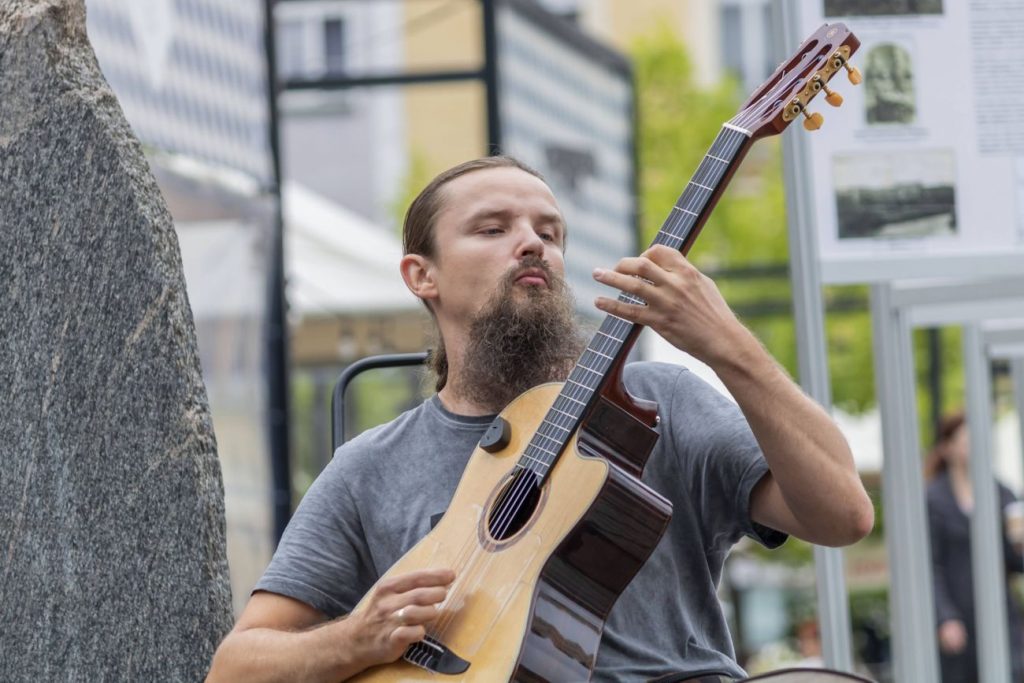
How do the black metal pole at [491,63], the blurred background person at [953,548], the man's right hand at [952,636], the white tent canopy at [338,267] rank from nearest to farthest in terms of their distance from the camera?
1. the black metal pole at [491,63]
2. the man's right hand at [952,636]
3. the blurred background person at [953,548]
4. the white tent canopy at [338,267]

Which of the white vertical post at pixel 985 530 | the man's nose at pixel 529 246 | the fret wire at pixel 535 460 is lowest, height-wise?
the white vertical post at pixel 985 530

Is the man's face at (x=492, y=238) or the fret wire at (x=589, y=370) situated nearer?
the fret wire at (x=589, y=370)

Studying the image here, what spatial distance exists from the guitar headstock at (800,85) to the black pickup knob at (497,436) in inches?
22.6

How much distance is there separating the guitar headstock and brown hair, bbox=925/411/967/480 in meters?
5.20

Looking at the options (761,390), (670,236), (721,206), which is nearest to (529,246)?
(670,236)

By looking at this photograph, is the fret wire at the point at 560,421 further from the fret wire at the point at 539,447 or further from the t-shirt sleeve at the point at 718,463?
the t-shirt sleeve at the point at 718,463

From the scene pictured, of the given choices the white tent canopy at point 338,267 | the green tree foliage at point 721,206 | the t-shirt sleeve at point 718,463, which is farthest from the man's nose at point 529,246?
the green tree foliage at point 721,206

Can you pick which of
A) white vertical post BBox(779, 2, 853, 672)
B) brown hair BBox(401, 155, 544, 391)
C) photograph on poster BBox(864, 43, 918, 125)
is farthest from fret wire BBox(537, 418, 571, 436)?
photograph on poster BBox(864, 43, 918, 125)

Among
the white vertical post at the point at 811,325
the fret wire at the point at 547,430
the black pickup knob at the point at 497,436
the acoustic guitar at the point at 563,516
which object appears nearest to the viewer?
the acoustic guitar at the point at 563,516

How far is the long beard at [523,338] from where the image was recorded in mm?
2781

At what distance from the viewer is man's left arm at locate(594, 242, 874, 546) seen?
91.9 inches

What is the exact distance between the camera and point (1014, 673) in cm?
798

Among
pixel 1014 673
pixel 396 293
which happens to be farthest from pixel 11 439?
pixel 396 293

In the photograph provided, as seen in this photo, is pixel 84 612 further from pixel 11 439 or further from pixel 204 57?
pixel 204 57
